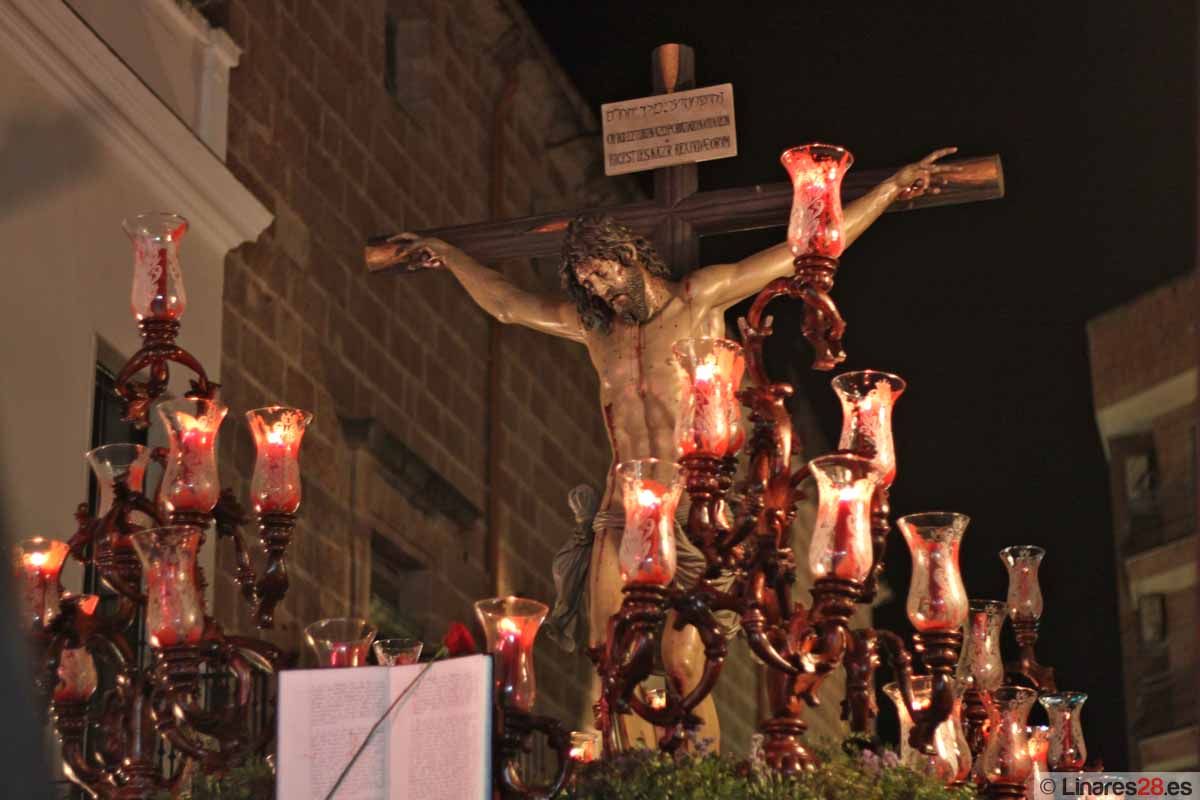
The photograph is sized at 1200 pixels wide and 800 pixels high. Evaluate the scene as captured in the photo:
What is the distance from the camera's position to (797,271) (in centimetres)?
491

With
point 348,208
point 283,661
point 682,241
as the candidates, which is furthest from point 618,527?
point 348,208

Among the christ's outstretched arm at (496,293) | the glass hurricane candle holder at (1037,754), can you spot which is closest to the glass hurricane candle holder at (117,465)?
the christ's outstretched arm at (496,293)

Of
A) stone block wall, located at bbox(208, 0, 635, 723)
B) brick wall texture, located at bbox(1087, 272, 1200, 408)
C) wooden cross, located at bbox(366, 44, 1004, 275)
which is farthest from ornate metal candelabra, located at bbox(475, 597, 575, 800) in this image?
brick wall texture, located at bbox(1087, 272, 1200, 408)

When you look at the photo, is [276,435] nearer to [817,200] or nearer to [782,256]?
[817,200]

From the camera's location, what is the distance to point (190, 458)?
4.60 m

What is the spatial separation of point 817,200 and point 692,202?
1453 millimetres

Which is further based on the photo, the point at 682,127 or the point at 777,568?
the point at 682,127

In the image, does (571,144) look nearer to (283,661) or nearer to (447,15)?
(447,15)

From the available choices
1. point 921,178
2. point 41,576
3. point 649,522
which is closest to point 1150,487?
point 921,178

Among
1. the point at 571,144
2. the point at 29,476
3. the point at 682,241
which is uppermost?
the point at 571,144

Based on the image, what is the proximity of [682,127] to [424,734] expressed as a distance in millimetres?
2995

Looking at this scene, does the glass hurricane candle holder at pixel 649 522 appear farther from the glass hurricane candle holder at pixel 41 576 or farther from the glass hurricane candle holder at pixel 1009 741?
the glass hurricane candle holder at pixel 41 576

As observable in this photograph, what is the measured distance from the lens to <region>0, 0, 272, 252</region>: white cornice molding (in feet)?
24.2

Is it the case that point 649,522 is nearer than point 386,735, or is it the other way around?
point 386,735
